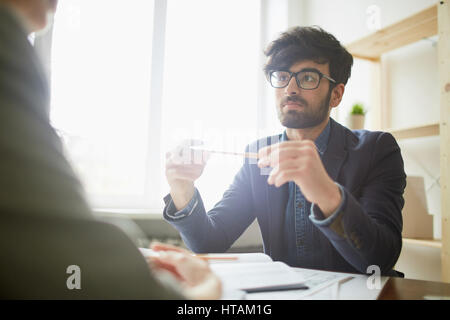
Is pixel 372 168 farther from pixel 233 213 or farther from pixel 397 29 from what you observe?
pixel 397 29

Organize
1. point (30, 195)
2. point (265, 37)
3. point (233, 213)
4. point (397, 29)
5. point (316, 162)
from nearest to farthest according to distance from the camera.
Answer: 1. point (30, 195)
2. point (316, 162)
3. point (233, 213)
4. point (397, 29)
5. point (265, 37)

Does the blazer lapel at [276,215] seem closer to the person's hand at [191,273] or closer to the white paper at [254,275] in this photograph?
the white paper at [254,275]

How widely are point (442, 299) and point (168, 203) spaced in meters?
0.61

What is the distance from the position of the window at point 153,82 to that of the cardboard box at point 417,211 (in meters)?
0.81

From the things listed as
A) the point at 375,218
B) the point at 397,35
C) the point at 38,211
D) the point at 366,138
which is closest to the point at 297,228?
the point at 375,218

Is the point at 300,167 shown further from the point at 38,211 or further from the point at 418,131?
the point at 418,131

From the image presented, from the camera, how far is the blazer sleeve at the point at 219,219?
2.81 ft

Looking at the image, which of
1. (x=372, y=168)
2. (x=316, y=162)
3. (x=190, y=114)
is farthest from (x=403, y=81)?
(x=316, y=162)

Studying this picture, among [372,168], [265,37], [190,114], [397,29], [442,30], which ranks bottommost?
[372,168]

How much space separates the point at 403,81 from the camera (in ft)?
5.54

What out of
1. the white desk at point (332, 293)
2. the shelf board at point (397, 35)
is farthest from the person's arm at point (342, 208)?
the shelf board at point (397, 35)

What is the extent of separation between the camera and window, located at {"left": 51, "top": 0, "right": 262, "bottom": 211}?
176 centimetres

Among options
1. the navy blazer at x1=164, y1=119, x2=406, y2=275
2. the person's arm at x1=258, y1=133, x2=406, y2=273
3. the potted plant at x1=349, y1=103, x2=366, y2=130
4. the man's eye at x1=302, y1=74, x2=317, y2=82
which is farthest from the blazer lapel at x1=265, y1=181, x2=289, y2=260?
the potted plant at x1=349, y1=103, x2=366, y2=130

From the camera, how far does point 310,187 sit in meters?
0.59
